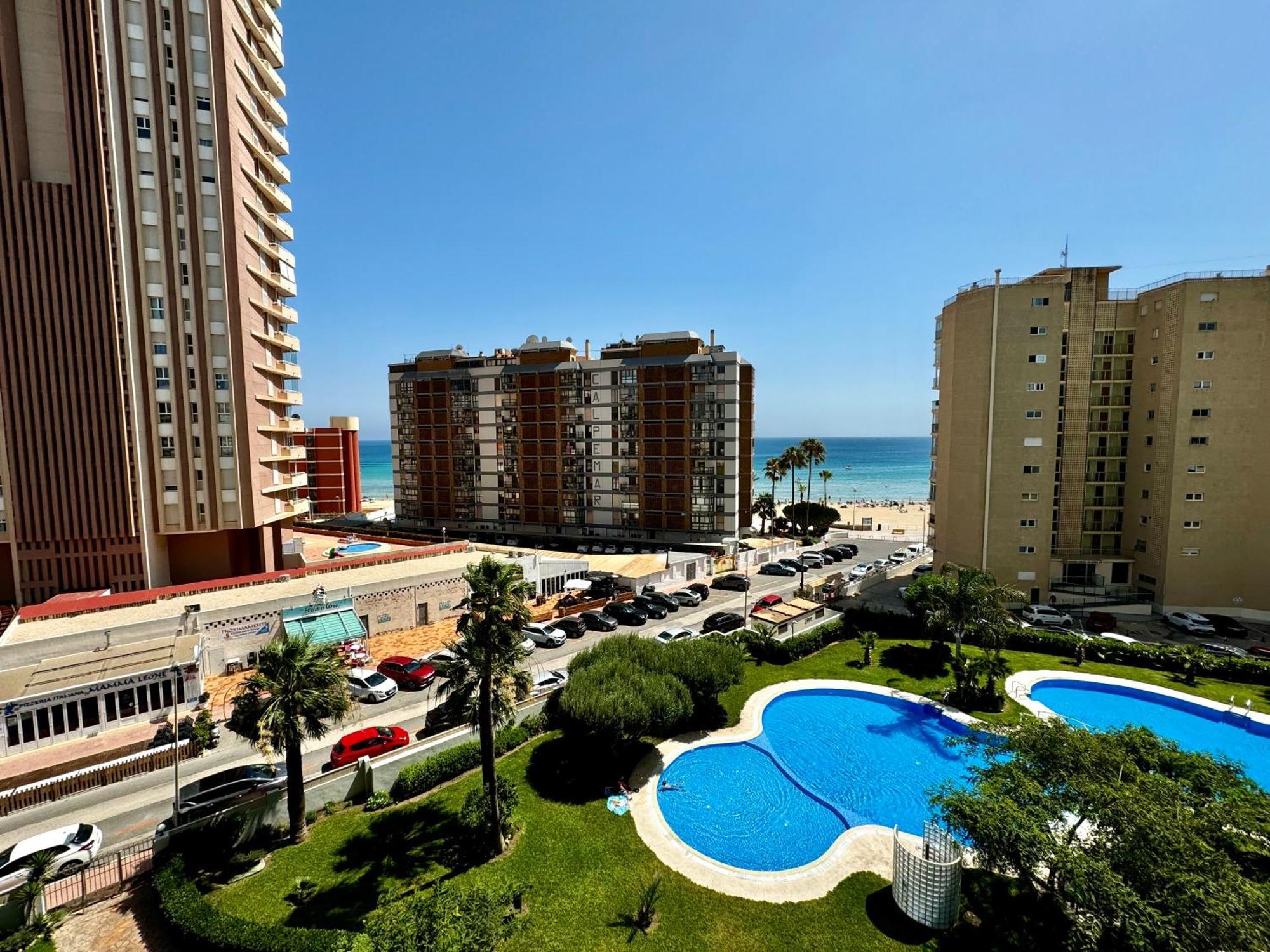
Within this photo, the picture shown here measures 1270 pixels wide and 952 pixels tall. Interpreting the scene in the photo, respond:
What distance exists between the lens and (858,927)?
1559 cm

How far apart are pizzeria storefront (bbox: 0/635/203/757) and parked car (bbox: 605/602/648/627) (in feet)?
85.9

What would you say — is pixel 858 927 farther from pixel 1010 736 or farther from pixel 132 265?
pixel 132 265

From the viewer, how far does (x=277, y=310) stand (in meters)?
44.2

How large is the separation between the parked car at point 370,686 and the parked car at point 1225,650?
51917 mm

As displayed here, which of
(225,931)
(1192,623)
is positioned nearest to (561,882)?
(225,931)

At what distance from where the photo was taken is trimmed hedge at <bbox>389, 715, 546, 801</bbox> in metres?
21.8

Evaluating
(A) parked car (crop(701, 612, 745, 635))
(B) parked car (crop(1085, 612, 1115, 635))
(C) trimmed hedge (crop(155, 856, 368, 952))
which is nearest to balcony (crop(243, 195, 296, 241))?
(C) trimmed hedge (crop(155, 856, 368, 952))

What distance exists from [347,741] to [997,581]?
164 feet

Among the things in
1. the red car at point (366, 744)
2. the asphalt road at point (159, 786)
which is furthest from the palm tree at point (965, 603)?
the red car at point (366, 744)

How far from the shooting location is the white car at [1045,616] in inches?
1641

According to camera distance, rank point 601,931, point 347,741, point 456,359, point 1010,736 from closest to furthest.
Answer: point 601,931 → point 1010,736 → point 347,741 → point 456,359

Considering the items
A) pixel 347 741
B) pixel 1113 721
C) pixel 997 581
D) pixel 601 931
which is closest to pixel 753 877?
pixel 601 931

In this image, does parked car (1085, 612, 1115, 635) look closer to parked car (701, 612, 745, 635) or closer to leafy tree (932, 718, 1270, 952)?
parked car (701, 612, 745, 635)

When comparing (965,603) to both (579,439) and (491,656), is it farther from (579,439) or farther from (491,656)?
(579,439)
